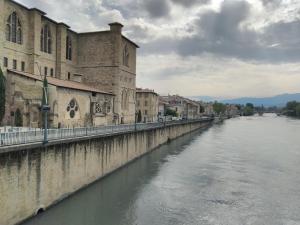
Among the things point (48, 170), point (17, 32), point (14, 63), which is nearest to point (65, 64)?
point (17, 32)

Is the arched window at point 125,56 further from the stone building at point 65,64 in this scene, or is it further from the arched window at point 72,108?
the arched window at point 72,108

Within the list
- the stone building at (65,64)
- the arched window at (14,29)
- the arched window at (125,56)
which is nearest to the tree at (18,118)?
the stone building at (65,64)

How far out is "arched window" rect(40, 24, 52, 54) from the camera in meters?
43.7

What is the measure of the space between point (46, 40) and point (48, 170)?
3066 cm

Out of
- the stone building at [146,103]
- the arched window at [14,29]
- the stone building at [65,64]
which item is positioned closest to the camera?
the stone building at [65,64]

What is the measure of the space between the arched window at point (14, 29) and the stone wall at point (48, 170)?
17469mm

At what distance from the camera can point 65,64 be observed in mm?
48562

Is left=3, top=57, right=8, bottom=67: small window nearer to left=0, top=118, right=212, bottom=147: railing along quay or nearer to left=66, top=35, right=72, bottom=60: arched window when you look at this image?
left=0, top=118, right=212, bottom=147: railing along quay

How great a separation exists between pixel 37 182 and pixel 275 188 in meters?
17.0

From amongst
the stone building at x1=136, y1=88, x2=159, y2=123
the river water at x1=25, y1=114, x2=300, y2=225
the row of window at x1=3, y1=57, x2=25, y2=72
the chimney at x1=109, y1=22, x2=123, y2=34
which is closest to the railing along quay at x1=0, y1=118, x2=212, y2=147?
the river water at x1=25, y1=114, x2=300, y2=225

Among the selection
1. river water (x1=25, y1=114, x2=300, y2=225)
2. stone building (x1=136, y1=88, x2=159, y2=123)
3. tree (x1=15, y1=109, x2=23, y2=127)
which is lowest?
river water (x1=25, y1=114, x2=300, y2=225)

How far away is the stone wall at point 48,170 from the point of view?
14414 mm

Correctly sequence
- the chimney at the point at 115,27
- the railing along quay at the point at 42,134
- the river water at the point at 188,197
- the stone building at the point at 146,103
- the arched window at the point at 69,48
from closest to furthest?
the railing along quay at the point at 42,134
the river water at the point at 188,197
the arched window at the point at 69,48
the chimney at the point at 115,27
the stone building at the point at 146,103

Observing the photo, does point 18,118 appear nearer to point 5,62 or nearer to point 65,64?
point 5,62
